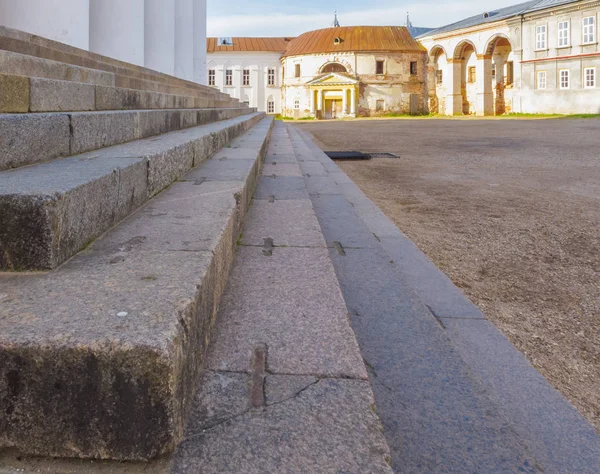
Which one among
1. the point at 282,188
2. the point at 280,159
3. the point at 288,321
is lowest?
the point at 288,321

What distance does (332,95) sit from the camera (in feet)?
167

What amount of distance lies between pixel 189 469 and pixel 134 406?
153mm

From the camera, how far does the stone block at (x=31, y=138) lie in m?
1.94

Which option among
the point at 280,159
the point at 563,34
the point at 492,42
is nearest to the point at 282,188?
the point at 280,159

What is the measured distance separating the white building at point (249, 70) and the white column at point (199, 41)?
42.5m

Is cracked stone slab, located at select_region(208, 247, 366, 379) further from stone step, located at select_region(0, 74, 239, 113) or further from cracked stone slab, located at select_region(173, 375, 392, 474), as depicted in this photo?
stone step, located at select_region(0, 74, 239, 113)

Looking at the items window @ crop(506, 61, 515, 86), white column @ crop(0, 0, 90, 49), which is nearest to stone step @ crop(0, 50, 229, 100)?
white column @ crop(0, 0, 90, 49)

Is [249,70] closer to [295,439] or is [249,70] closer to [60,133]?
[60,133]

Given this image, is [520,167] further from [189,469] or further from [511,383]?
[189,469]

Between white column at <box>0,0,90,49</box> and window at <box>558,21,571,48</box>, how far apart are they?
3801 cm

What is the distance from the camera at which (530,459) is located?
123 cm

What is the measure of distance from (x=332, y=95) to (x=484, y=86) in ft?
46.4

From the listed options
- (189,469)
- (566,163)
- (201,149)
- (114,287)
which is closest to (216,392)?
(189,469)

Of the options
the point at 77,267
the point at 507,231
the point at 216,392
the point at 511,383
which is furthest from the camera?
the point at 507,231
